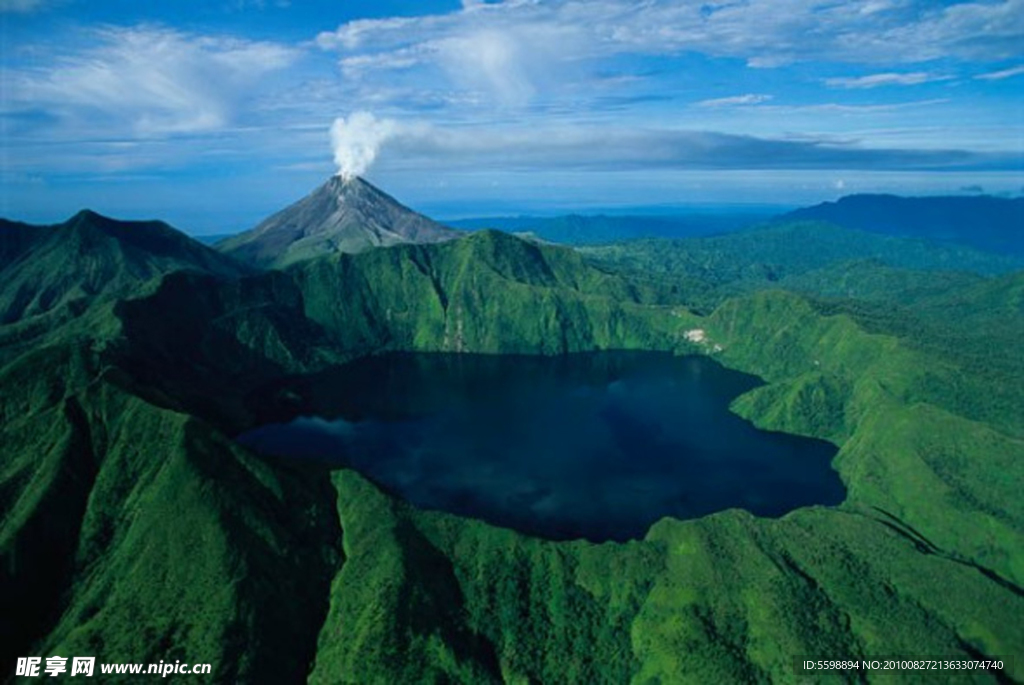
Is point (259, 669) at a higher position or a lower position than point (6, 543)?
lower

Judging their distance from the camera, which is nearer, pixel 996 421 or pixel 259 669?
pixel 259 669

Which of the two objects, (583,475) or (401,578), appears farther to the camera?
(583,475)

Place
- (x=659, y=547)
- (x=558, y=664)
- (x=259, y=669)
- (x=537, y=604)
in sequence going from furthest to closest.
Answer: (x=659, y=547) → (x=537, y=604) → (x=558, y=664) → (x=259, y=669)

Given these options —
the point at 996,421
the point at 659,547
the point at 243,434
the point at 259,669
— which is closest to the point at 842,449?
the point at 996,421

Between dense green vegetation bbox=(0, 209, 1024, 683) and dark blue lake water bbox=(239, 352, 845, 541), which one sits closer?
dense green vegetation bbox=(0, 209, 1024, 683)

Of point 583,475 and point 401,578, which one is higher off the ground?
point 401,578

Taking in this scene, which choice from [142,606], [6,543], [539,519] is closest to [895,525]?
[539,519]

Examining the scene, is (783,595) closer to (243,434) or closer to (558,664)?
(558,664)

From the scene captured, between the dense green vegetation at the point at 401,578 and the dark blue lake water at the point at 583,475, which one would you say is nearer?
the dense green vegetation at the point at 401,578

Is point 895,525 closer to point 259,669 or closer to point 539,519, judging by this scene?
point 539,519

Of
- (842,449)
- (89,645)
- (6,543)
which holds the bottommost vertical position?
(842,449)

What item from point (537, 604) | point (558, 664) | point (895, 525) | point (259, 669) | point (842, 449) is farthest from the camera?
point (842, 449)
